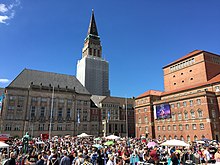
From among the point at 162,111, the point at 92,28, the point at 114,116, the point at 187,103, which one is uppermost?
the point at 92,28

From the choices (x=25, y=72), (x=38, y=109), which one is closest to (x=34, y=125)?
(x=38, y=109)

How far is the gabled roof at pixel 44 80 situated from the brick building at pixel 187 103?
27888mm

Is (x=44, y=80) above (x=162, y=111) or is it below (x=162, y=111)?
above

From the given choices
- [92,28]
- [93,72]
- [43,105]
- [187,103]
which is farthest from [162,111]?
[92,28]

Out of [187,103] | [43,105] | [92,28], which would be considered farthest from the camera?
[92,28]

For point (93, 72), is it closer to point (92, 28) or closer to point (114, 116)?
point (114, 116)

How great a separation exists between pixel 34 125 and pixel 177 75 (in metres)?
53.7

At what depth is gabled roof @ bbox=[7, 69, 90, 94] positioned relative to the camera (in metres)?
61.2

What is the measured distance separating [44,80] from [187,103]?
166 ft

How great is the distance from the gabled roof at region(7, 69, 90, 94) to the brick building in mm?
27888

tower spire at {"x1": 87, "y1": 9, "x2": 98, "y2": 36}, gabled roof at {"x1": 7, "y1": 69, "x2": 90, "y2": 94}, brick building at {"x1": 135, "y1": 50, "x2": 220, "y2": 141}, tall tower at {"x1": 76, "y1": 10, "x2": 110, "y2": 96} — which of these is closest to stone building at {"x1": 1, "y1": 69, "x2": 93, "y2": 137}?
gabled roof at {"x1": 7, "y1": 69, "x2": 90, "y2": 94}

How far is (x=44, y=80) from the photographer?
220 feet

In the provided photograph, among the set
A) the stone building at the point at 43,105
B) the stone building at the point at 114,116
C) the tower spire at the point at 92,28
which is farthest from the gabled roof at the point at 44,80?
the tower spire at the point at 92,28

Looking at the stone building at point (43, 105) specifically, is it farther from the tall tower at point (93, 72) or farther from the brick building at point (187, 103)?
the brick building at point (187, 103)
